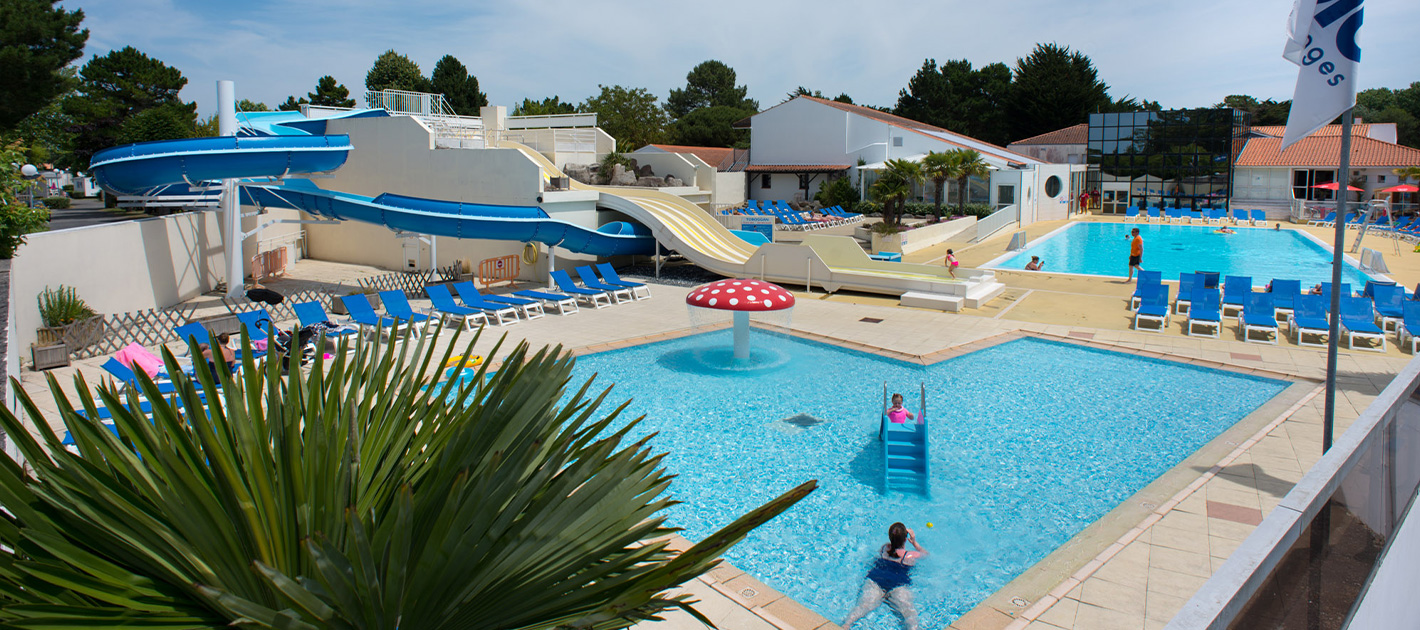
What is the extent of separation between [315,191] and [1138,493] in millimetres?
17404

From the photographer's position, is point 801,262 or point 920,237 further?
point 920,237

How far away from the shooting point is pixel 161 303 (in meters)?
15.9

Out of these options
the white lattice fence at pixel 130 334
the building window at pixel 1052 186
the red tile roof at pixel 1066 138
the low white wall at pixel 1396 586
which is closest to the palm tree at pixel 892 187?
the building window at pixel 1052 186

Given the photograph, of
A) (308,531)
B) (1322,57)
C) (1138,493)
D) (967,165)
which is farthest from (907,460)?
(967,165)

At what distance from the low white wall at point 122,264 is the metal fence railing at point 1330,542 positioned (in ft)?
39.7

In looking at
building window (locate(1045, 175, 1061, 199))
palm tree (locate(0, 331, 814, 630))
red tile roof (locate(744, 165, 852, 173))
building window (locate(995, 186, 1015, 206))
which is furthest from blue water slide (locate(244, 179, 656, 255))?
building window (locate(1045, 175, 1061, 199))

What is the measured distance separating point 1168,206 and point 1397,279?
23.3 metres

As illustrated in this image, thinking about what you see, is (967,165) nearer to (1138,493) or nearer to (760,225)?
(760,225)

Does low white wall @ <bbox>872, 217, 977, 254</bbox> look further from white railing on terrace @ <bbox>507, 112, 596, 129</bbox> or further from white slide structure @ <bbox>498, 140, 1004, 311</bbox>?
white railing on terrace @ <bbox>507, 112, 596, 129</bbox>

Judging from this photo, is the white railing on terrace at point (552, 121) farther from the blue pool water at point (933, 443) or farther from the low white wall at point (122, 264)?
the blue pool water at point (933, 443)

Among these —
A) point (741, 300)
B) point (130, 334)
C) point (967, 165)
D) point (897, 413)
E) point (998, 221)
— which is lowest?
point (897, 413)

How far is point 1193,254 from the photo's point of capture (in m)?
24.9

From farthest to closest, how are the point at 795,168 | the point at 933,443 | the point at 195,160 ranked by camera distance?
the point at 795,168
the point at 195,160
the point at 933,443

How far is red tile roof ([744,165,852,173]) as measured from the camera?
36.8 metres
